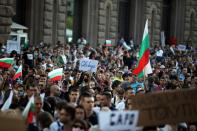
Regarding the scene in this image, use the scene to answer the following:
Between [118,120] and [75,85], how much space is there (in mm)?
6927

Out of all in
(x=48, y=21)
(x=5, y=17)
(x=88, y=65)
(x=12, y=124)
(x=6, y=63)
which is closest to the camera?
(x=12, y=124)

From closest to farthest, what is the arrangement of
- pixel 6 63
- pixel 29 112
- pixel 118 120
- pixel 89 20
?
pixel 118 120 < pixel 29 112 < pixel 6 63 < pixel 89 20

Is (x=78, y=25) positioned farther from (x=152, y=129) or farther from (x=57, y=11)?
(x=152, y=129)

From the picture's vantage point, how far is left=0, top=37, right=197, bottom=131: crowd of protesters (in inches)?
319

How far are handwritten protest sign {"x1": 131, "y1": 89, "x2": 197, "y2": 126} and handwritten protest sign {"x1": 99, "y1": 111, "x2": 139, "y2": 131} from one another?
0.62 meters

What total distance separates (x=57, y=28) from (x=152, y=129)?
21.2 meters

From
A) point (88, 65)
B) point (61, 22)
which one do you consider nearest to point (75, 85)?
point (88, 65)

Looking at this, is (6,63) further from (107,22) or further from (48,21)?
(107,22)

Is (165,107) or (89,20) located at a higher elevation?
(89,20)

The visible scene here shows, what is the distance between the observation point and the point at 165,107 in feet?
24.7

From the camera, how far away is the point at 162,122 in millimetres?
7508

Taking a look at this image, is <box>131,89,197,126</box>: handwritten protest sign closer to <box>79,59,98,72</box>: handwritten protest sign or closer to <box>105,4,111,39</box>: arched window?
<box>79,59,98,72</box>: handwritten protest sign

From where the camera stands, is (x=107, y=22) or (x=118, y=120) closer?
(x=118, y=120)

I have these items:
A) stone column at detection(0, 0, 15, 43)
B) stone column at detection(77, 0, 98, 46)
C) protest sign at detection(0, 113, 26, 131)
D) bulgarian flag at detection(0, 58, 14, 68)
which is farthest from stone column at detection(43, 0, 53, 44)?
protest sign at detection(0, 113, 26, 131)
